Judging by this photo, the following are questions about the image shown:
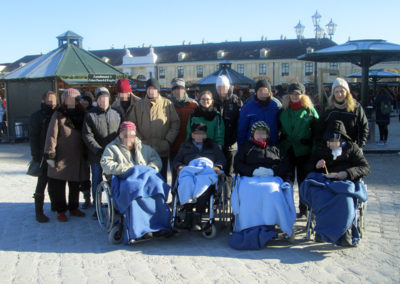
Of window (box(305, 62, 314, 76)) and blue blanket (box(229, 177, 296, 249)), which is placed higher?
window (box(305, 62, 314, 76))

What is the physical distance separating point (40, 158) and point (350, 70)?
62.9 metres

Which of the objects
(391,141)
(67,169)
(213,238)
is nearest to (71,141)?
(67,169)

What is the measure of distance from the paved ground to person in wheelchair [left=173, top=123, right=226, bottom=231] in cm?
36

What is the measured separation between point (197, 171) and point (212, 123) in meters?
0.90

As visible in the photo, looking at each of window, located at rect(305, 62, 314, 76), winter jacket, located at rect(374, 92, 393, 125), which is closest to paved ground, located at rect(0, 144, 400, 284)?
winter jacket, located at rect(374, 92, 393, 125)

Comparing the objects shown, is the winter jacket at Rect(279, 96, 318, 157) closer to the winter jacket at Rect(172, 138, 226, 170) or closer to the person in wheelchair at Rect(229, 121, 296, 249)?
the person in wheelchair at Rect(229, 121, 296, 249)

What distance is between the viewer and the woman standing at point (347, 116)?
5.13 m

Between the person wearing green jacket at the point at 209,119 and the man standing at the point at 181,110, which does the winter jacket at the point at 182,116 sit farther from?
the person wearing green jacket at the point at 209,119

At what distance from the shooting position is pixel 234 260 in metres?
4.20

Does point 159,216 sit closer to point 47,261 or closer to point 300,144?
point 47,261

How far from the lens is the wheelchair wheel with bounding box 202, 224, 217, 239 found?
4.87 m

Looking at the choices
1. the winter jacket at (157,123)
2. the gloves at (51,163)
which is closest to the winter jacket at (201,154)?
the winter jacket at (157,123)

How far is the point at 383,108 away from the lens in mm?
13344

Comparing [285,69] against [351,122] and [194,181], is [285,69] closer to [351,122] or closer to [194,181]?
[351,122]
